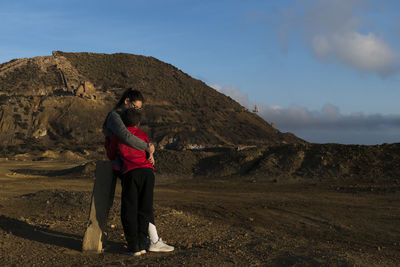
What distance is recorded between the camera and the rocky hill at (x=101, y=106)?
55.7 metres

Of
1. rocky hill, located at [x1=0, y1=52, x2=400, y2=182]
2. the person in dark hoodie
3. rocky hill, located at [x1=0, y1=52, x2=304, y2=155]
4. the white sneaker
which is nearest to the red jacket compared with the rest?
the person in dark hoodie

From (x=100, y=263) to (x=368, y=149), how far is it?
20.4 m

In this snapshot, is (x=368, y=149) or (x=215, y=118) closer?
(x=368, y=149)

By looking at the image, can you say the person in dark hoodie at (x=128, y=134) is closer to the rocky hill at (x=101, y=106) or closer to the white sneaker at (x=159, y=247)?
the white sneaker at (x=159, y=247)

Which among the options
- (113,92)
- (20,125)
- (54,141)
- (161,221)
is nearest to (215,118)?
(113,92)

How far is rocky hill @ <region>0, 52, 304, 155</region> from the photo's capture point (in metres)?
55.7

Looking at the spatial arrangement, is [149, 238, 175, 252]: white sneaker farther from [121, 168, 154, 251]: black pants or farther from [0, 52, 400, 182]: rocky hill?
[0, 52, 400, 182]: rocky hill

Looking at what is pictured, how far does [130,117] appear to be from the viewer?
5.03 metres

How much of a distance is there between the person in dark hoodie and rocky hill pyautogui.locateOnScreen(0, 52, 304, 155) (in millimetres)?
44529

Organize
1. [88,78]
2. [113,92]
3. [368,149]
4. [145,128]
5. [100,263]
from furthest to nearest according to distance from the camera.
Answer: [88,78]
[113,92]
[145,128]
[368,149]
[100,263]

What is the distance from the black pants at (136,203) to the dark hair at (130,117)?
0.63 m

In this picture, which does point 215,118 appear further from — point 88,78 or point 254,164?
point 254,164

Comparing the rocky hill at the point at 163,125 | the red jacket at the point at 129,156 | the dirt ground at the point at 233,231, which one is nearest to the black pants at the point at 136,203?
the red jacket at the point at 129,156

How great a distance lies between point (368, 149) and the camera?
2194cm
